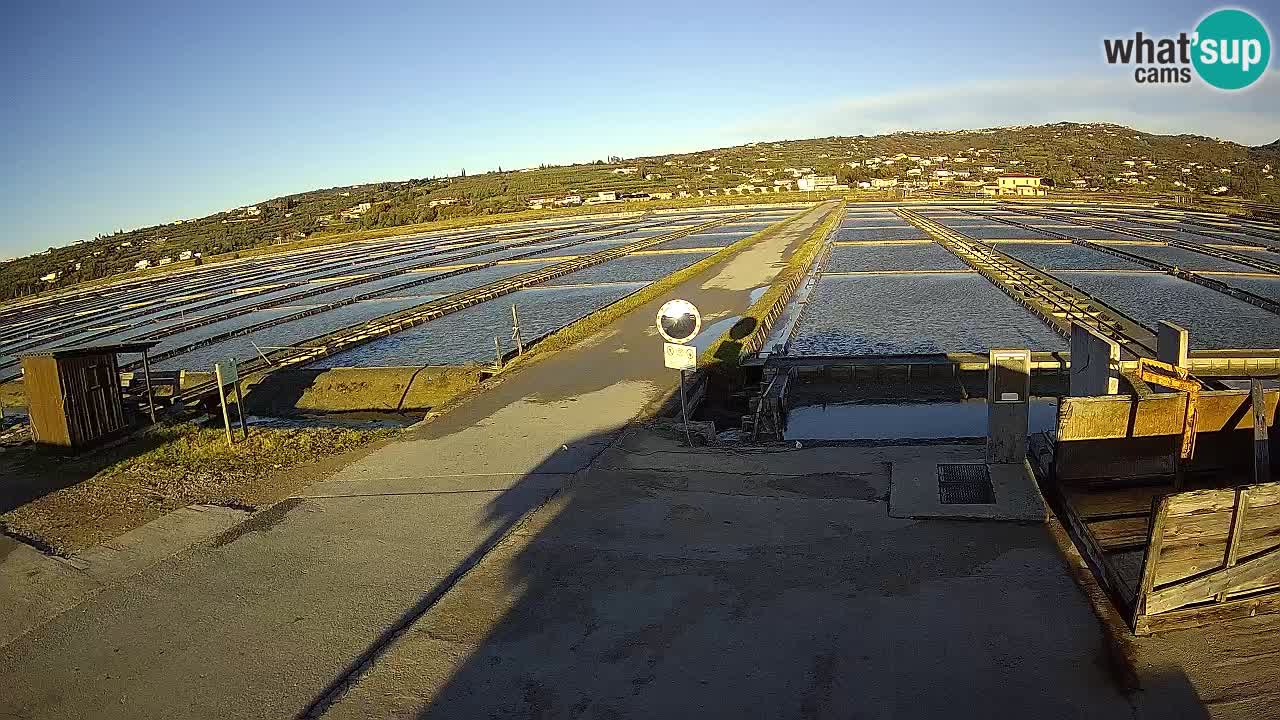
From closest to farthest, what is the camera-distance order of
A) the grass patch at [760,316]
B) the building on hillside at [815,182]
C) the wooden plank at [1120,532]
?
1. the wooden plank at [1120,532]
2. the grass patch at [760,316]
3. the building on hillside at [815,182]

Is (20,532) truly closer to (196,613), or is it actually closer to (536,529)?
(196,613)

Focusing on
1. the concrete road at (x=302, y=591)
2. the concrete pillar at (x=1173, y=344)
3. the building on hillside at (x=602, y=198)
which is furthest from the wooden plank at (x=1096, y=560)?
the building on hillside at (x=602, y=198)

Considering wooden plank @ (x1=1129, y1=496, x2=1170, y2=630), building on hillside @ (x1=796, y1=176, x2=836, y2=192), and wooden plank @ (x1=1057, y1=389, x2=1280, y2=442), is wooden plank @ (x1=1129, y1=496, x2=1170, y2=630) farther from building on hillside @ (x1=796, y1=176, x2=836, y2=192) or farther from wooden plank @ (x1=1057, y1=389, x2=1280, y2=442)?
building on hillside @ (x1=796, y1=176, x2=836, y2=192)

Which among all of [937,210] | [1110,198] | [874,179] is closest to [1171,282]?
[937,210]

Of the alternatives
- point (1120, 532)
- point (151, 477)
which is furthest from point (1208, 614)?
point (151, 477)

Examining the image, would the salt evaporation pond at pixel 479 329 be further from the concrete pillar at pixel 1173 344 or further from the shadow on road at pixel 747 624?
the concrete pillar at pixel 1173 344

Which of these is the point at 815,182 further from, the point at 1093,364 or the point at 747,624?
the point at 747,624

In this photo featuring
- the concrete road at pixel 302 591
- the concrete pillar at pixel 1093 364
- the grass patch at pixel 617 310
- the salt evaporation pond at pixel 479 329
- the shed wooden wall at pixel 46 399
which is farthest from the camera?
the salt evaporation pond at pixel 479 329
